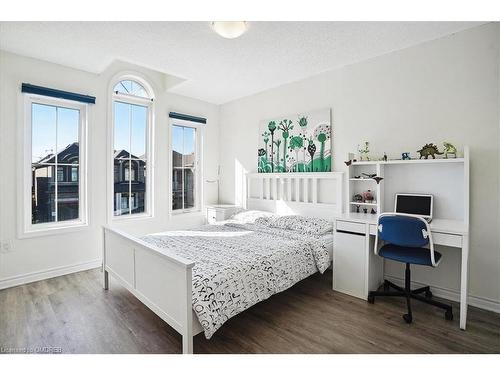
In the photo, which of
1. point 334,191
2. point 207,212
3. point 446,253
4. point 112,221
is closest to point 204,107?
point 207,212

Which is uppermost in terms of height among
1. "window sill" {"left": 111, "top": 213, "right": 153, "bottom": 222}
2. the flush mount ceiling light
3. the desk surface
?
the flush mount ceiling light

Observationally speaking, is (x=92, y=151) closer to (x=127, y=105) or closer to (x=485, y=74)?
(x=127, y=105)

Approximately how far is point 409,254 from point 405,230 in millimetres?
267

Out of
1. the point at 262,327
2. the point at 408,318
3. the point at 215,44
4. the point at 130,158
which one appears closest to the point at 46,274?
the point at 130,158

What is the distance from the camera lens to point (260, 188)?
13.9 feet

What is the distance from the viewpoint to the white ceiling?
2.41 meters

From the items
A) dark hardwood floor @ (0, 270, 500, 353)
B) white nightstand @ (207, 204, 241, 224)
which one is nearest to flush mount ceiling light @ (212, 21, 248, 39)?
dark hardwood floor @ (0, 270, 500, 353)

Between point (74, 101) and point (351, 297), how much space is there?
392cm

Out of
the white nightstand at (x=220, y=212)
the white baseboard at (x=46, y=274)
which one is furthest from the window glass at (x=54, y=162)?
the white nightstand at (x=220, y=212)

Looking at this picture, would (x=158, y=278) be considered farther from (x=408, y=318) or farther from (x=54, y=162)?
(x=54, y=162)

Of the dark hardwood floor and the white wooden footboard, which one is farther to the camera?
the dark hardwood floor

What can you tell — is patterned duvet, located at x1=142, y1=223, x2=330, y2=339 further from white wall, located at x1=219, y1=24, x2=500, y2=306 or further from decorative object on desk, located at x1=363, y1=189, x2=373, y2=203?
white wall, located at x1=219, y1=24, x2=500, y2=306

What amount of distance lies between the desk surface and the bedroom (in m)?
0.02
